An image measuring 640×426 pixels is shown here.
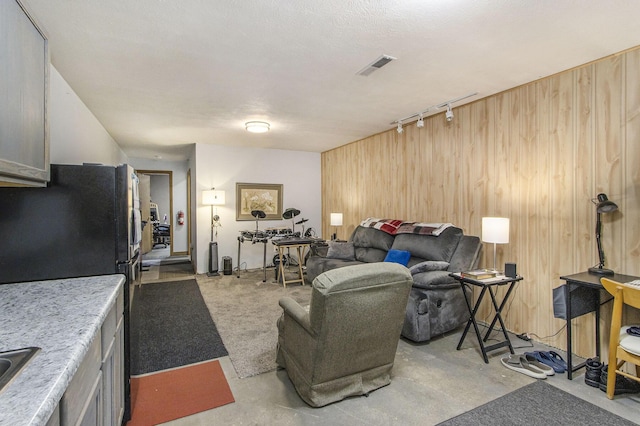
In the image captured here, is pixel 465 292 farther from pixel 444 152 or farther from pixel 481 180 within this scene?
pixel 444 152

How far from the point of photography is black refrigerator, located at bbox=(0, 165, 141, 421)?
5.92ft

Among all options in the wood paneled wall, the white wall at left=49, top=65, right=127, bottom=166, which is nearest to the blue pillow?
the wood paneled wall

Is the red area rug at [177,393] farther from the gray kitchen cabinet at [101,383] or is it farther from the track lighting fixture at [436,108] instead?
the track lighting fixture at [436,108]

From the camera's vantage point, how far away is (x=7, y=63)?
1.33 m

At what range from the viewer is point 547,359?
269 centimetres

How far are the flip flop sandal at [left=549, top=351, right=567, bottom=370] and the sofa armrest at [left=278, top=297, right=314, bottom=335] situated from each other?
85.8 inches

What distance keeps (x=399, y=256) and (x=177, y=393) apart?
2.82 m

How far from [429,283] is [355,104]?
2200mm

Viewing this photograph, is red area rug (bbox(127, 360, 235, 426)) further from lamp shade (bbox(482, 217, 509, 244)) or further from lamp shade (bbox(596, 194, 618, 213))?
lamp shade (bbox(596, 194, 618, 213))

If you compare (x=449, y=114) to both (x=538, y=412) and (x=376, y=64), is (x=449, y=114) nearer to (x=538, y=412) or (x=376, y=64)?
(x=376, y=64)

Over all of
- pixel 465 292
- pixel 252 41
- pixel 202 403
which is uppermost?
pixel 252 41

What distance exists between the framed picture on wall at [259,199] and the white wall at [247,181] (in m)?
0.10

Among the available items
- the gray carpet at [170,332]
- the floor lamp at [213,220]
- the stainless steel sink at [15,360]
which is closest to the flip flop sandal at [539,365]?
the gray carpet at [170,332]

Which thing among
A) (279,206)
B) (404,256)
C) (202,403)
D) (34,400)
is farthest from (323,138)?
(34,400)
